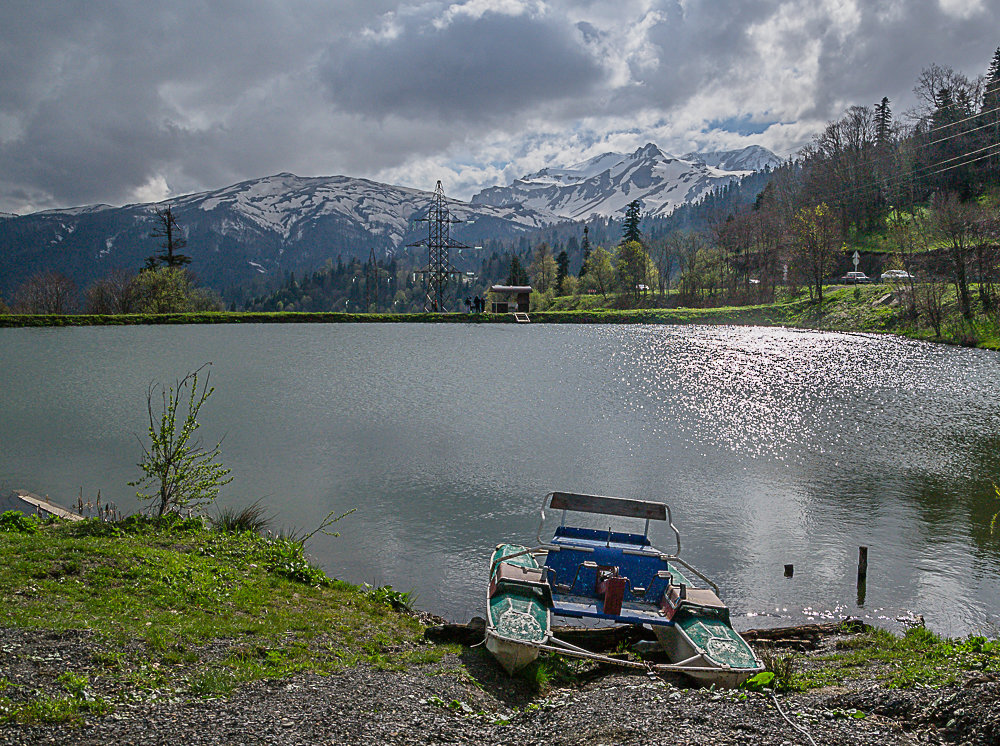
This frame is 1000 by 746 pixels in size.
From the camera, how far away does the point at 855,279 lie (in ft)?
304

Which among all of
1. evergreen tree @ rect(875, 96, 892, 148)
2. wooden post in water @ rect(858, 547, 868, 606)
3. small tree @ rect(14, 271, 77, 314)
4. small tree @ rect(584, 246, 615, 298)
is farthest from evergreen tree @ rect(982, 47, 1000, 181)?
small tree @ rect(14, 271, 77, 314)

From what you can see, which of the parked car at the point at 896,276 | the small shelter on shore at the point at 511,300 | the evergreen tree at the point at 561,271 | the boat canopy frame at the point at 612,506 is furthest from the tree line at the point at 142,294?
the parked car at the point at 896,276

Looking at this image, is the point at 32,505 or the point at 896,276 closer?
the point at 32,505

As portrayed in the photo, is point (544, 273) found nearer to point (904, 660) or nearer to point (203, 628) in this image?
point (904, 660)

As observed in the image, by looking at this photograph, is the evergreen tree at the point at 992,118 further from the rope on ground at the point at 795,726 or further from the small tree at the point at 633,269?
the rope on ground at the point at 795,726

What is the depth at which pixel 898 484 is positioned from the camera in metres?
21.8

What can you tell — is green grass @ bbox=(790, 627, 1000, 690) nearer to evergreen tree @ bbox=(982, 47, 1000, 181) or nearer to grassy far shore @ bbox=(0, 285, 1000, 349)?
grassy far shore @ bbox=(0, 285, 1000, 349)

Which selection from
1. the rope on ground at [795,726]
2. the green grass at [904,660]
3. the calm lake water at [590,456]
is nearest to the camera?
the rope on ground at [795,726]

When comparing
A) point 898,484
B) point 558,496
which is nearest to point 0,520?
point 558,496

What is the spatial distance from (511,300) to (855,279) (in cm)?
4978

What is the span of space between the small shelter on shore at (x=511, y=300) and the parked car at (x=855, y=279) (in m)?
46.2

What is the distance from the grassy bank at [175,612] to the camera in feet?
24.3

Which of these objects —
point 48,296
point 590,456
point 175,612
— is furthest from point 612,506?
point 48,296

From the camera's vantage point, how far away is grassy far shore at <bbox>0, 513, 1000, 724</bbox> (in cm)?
732
